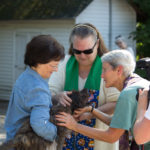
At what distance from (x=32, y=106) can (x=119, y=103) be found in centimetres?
76

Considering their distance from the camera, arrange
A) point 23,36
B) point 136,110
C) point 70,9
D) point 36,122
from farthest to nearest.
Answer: point 23,36
point 70,9
point 136,110
point 36,122

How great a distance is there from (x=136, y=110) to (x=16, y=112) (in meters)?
1.02

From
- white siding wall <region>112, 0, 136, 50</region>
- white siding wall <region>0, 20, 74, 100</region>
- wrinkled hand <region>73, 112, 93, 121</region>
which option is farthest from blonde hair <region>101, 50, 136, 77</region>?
white siding wall <region>112, 0, 136, 50</region>

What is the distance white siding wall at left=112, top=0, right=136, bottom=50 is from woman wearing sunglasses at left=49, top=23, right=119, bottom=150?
1139 cm

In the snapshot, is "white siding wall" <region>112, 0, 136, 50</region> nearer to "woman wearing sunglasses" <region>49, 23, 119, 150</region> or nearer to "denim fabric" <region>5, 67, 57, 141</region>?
"woman wearing sunglasses" <region>49, 23, 119, 150</region>

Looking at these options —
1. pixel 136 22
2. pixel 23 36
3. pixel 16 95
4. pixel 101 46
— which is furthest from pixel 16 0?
pixel 16 95

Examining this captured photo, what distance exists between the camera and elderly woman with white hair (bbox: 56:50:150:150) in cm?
288

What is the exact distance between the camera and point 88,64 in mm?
3814

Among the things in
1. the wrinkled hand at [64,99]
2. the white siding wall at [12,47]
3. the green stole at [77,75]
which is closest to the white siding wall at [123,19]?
the white siding wall at [12,47]

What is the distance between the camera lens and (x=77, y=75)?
3793 millimetres

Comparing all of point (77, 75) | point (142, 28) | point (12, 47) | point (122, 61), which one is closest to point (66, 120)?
point (122, 61)

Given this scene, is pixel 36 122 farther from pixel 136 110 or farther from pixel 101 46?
pixel 101 46

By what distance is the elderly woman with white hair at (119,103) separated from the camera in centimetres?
288

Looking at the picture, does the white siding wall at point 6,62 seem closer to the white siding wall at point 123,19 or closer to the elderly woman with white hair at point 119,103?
the white siding wall at point 123,19
